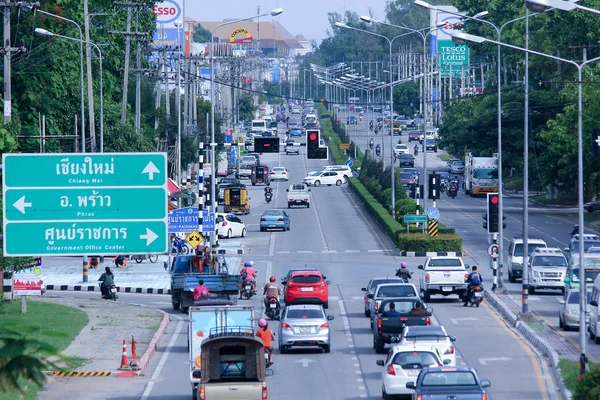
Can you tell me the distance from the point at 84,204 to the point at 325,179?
271 ft

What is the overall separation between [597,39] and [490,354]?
4622 centimetres

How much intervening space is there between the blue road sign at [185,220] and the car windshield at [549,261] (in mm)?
12493

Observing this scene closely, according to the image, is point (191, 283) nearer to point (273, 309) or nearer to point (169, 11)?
point (273, 309)

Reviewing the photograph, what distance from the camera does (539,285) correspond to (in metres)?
43.1

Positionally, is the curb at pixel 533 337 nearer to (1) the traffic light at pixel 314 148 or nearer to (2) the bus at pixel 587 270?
(2) the bus at pixel 587 270

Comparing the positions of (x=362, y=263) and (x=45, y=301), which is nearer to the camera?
(x=45, y=301)

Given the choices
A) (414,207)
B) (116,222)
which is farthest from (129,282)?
(116,222)

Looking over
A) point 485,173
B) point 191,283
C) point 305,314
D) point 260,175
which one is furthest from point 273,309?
point 260,175

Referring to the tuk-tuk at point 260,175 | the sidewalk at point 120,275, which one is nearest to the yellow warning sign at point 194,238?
the sidewalk at point 120,275

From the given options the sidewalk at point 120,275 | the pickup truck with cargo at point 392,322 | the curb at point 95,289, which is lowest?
the curb at point 95,289

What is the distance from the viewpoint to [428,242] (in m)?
56.6

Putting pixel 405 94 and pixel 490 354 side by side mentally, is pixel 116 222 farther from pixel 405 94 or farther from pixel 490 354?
pixel 405 94

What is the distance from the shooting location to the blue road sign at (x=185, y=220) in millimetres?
42594

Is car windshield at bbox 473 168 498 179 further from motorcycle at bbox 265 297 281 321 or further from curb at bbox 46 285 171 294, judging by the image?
motorcycle at bbox 265 297 281 321
